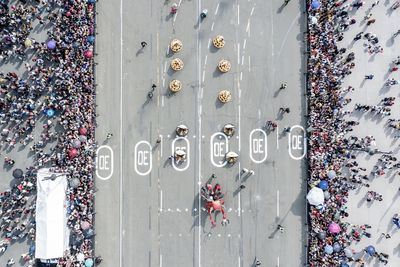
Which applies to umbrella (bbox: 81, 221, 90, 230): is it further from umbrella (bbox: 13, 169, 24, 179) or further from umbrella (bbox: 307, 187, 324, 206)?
umbrella (bbox: 307, 187, 324, 206)

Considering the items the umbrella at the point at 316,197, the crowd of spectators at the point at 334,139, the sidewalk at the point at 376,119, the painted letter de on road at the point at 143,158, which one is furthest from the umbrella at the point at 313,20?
the painted letter de on road at the point at 143,158

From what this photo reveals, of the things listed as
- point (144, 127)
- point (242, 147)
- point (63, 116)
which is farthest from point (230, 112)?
point (63, 116)

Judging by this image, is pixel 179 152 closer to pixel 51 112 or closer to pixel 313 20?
pixel 51 112

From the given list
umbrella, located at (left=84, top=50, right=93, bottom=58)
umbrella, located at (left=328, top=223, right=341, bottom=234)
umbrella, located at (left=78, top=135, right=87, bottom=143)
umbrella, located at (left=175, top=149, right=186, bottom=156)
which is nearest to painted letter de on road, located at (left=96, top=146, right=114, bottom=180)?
umbrella, located at (left=78, top=135, right=87, bottom=143)

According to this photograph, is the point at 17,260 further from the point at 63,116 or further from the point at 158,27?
the point at 158,27

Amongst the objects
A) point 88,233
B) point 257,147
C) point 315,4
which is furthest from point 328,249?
point 315,4

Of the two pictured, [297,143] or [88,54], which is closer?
[88,54]
